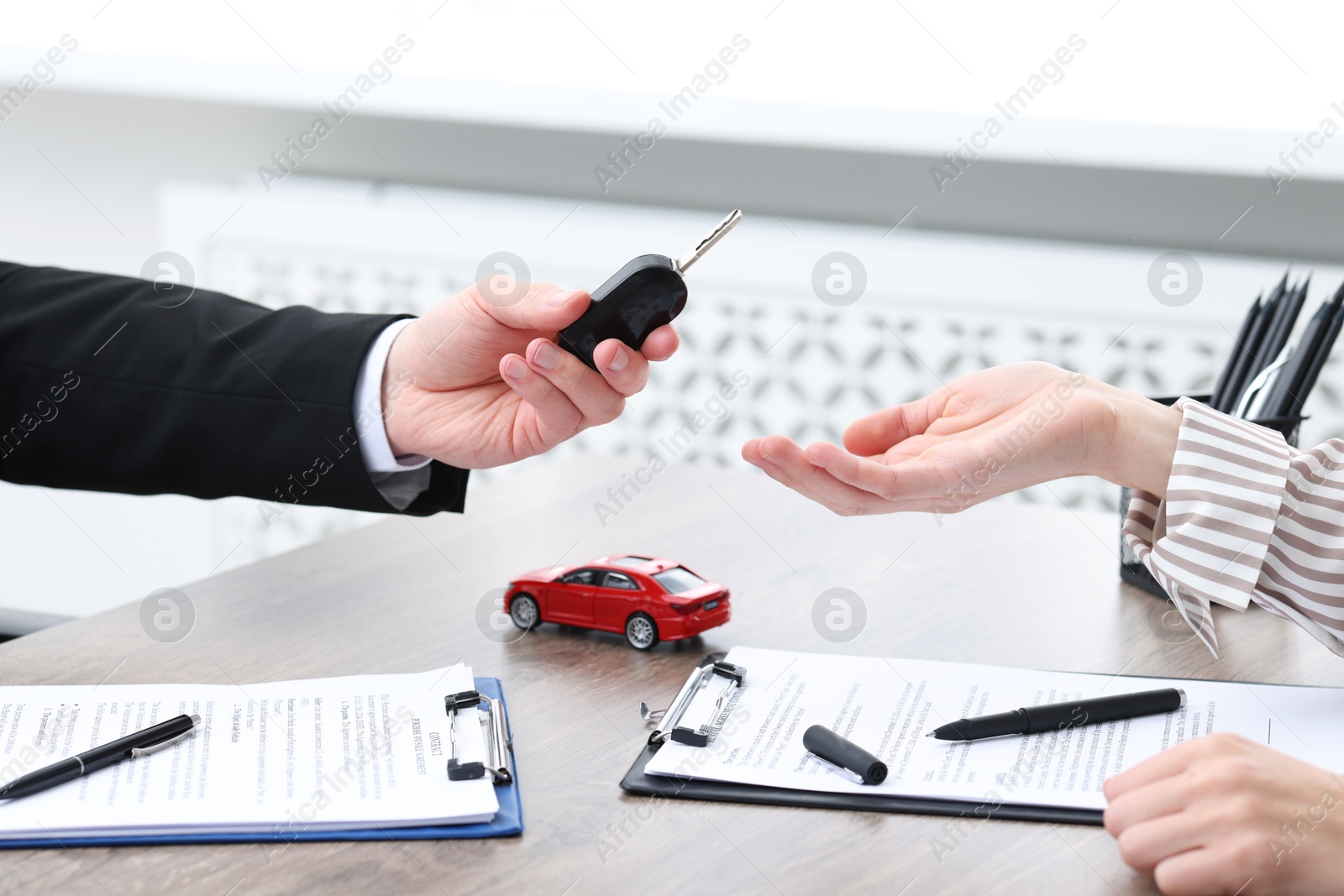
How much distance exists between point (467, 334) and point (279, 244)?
1333mm

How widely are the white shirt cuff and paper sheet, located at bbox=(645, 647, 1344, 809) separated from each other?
1.15 feet

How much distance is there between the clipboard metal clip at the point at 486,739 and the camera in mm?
656

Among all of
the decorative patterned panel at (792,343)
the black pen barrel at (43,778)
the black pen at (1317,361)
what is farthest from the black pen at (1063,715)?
the decorative patterned panel at (792,343)

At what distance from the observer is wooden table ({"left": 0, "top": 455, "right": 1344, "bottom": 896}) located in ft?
1.90

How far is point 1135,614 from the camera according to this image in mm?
968

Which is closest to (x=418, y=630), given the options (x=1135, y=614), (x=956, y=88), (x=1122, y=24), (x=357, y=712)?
(x=357, y=712)

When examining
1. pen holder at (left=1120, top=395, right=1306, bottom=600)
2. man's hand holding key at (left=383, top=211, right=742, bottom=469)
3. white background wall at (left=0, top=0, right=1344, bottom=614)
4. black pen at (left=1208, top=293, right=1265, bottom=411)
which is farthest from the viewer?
white background wall at (left=0, top=0, right=1344, bottom=614)

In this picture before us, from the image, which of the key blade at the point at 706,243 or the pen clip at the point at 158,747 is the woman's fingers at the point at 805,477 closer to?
the key blade at the point at 706,243

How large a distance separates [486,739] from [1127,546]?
59cm

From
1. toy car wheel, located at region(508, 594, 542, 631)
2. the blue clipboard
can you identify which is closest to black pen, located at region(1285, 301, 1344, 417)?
toy car wheel, located at region(508, 594, 542, 631)

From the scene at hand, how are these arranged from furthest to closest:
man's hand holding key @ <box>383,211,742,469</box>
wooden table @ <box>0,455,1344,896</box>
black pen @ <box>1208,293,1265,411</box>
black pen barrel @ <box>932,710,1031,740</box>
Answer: black pen @ <box>1208,293,1265,411</box> < man's hand holding key @ <box>383,211,742,469</box> < black pen barrel @ <box>932,710,1031,740</box> < wooden table @ <box>0,455,1344,896</box>

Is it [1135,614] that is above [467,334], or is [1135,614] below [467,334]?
above

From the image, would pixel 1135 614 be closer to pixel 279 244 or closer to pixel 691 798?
pixel 691 798

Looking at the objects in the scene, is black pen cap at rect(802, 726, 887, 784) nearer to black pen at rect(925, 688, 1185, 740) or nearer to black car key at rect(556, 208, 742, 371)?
black pen at rect(925, 688, 1185, 740)
